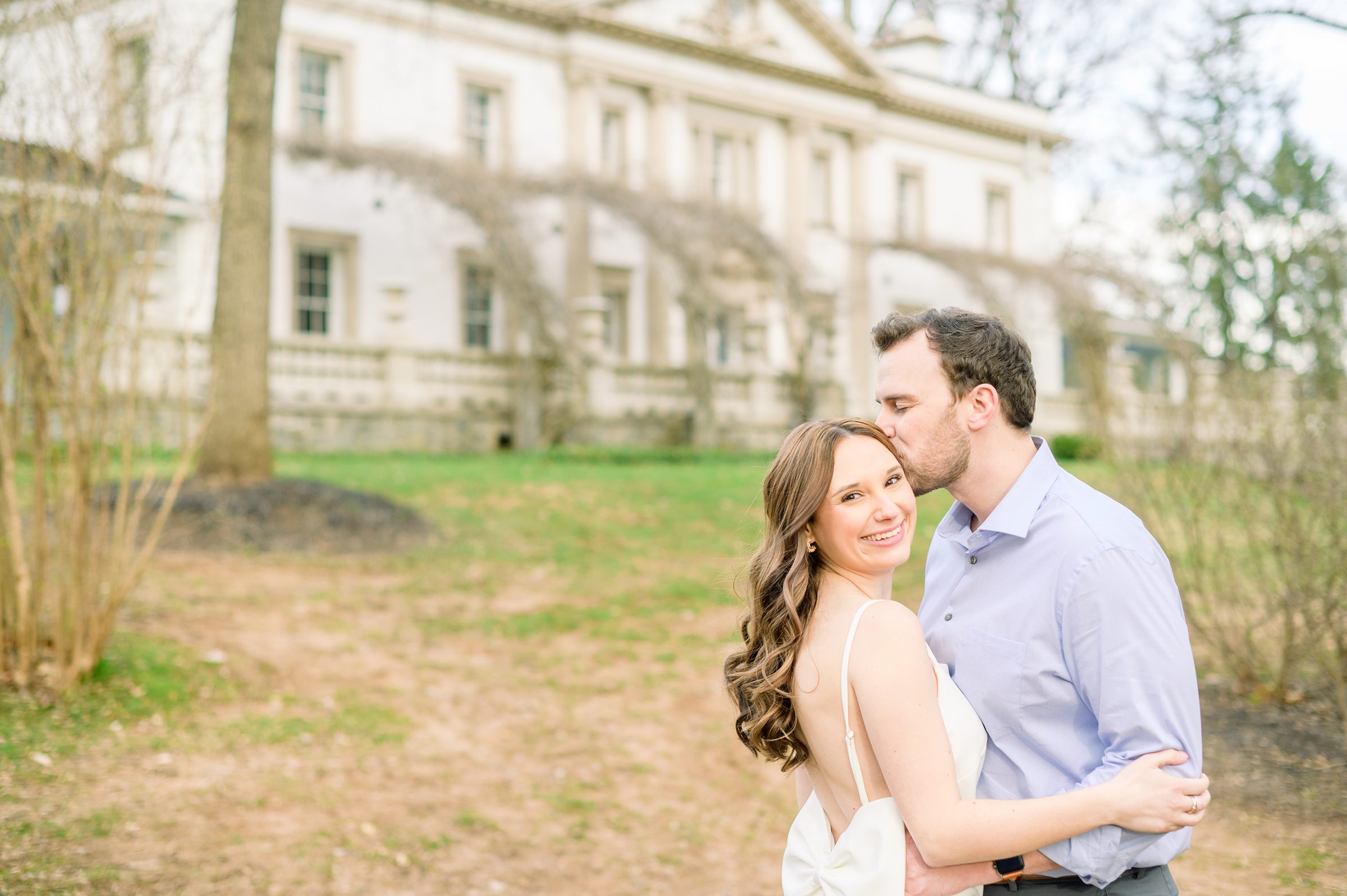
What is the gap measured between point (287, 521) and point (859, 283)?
2251 centimetres

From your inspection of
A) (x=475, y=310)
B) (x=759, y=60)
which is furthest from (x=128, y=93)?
(x=759, y=60)

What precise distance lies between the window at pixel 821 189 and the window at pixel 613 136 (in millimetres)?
6154

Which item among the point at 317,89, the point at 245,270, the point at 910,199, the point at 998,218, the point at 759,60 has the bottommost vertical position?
the point at 245,270

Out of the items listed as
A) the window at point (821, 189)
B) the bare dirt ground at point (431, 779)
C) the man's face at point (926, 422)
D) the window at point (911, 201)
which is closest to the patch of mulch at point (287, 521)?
the bare dirt ground at point (431, 779)

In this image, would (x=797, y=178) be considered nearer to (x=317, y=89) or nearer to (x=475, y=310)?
(x=475, y=310)

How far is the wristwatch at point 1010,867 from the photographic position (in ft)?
8.03

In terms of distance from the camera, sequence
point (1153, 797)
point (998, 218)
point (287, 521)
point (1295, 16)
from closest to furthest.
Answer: point (1153, 797), point (1295, 16), point (287, 521), point (998, 218)

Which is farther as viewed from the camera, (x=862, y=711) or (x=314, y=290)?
(x=314, y=290)

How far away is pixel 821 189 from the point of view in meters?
32.8

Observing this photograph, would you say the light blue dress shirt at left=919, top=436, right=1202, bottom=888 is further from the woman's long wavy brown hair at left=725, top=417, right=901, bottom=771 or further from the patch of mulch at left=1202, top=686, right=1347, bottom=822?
the patch of mulch at left=1202, top=686, right=1347, bottom=822

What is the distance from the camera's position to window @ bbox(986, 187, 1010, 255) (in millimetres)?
36875

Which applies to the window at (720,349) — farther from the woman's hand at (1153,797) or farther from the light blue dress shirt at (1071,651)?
the woman's hand at (1153,797)

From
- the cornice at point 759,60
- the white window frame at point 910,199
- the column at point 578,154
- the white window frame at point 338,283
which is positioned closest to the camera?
the white window frame at point 338,283

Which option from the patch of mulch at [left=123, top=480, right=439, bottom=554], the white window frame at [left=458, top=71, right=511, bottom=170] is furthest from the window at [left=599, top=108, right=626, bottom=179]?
the patch of mulch at [left=123, top=480, right=439, bottom=554]
